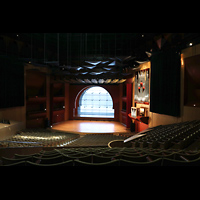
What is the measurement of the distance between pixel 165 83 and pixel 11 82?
12270mm

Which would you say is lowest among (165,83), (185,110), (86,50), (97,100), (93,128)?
(93,128)

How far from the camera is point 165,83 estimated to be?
10.5 m

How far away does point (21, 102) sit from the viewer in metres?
13.8

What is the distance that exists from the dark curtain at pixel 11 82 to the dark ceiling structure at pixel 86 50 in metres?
1.06

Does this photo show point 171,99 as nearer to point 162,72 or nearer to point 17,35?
point 162,72

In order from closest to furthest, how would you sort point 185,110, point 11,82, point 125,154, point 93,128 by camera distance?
point 125,154
point 185,110
point 11,82
point 93,128

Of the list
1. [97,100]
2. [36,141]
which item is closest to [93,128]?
[97,100]

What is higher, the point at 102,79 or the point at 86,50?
the point at 86,50

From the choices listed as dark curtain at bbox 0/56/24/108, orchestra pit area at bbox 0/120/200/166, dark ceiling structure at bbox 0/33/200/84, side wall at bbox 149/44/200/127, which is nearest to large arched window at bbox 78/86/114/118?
dark ceiling structure at bbox 0/33/200/84

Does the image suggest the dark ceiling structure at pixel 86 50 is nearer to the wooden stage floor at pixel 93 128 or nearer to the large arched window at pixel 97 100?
the wooden stage floor at pixel 93 128

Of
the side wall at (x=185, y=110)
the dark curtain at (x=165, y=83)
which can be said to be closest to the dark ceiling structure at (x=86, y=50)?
the side wall at (x=185, y=110)

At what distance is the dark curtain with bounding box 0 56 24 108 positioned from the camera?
11.9 meters

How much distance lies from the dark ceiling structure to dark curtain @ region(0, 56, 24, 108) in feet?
3.47

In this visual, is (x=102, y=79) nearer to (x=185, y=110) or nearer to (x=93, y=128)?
(x=93, y=128)
